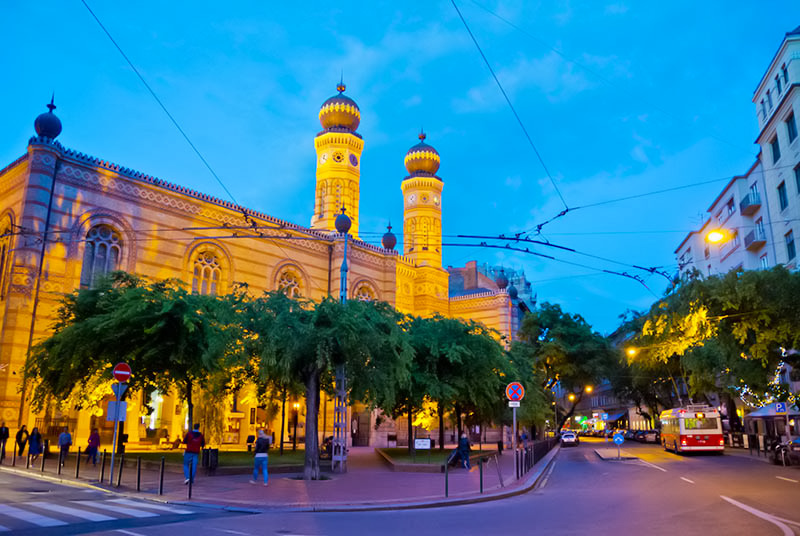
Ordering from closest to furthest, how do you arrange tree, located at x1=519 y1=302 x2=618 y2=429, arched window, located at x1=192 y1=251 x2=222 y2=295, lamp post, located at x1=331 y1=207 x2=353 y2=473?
1. lamp post, located at x1=331 y1=207 x2=353 y2=473
2. arched window, located at x1=192 y1=251 x2=222 y2=295
3. tree, located at x1=519 y1=302 x2=618 y2=429

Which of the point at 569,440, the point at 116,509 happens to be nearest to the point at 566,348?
the point at 569,440

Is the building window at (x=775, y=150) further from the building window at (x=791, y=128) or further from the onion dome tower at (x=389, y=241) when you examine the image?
the onion dome tower at (x=389, y=241)

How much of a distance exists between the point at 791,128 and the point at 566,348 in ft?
76.7

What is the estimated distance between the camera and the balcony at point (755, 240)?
34181 millimetres

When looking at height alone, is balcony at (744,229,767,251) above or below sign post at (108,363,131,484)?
above

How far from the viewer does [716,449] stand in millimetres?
31359

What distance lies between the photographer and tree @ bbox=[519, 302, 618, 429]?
1903 inches

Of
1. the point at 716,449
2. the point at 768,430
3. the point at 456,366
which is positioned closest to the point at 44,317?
the point at 456,366

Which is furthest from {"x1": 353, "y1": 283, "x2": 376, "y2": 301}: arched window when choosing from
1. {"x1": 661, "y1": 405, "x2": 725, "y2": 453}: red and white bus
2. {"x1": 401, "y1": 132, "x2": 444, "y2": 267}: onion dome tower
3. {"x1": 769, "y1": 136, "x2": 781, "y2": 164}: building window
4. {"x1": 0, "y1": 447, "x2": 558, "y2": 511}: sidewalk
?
{"x1": 769, "y1": 136, "x2": 781, "y2": 164}: building window

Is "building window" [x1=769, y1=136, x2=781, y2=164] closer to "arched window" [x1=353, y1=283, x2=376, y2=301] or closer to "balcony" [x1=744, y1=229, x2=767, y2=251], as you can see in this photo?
"balcony" [x1=744, y1=229, x2=767, y2=251]

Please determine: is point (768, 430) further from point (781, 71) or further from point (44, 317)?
point (44, 317)

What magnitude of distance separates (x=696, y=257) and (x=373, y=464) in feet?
127

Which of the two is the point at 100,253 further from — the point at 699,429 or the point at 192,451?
the point at 699,429

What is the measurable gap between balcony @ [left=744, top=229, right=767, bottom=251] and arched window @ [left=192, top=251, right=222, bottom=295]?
3009 cm
